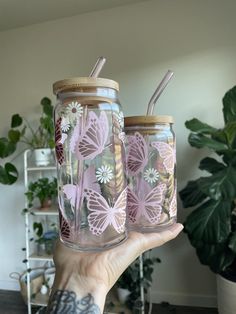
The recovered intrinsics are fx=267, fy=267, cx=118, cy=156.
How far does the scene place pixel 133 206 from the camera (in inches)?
25.0

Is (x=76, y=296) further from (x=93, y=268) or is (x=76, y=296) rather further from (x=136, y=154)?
(x=136, y=154)

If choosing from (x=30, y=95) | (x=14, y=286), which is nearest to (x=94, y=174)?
(x=30, y=95)

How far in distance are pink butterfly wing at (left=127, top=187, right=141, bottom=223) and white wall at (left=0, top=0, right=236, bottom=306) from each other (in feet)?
4.85

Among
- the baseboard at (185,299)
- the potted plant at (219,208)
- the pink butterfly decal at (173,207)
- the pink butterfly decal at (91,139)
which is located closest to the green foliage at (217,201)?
the potted plant at (219,208)

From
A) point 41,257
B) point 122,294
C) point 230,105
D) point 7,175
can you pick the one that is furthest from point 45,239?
point 230,105

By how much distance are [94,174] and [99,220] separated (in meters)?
0.09

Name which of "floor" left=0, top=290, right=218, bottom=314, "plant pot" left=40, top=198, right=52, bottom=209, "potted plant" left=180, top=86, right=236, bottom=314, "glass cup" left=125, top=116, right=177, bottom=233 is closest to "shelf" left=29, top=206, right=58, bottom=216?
"plant pot" left=40, top=198, right=52, bottom=209

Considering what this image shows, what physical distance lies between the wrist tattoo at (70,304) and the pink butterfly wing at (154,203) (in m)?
0.21

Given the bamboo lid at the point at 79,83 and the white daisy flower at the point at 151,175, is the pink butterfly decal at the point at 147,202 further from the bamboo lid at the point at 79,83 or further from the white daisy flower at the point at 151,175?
the bamboo lid at the point at 79,83

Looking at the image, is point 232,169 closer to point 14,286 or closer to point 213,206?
point 213,206

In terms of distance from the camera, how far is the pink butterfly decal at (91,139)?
498 millimetres

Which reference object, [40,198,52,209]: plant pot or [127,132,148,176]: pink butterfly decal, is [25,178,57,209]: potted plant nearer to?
[40,198,52,209]: plant pot

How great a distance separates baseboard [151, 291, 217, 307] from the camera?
2.04 m

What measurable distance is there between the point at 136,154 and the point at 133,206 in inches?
4.9
